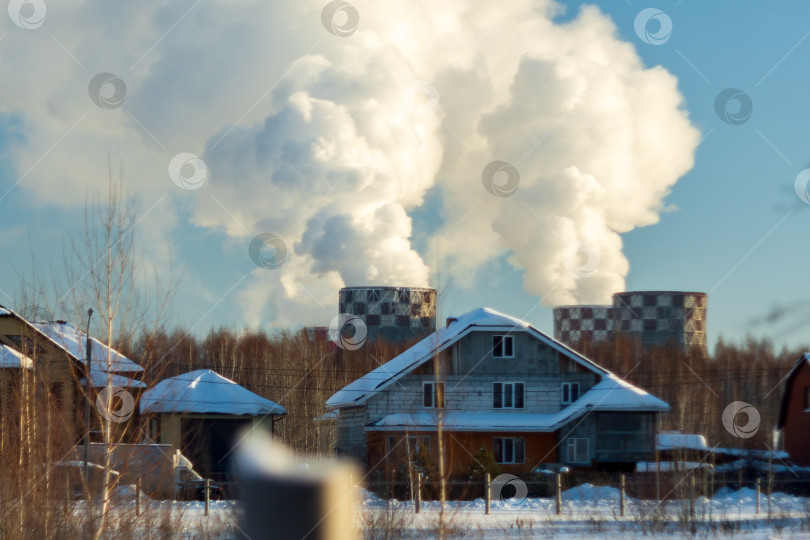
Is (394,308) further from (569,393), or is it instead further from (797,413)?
(569,393)

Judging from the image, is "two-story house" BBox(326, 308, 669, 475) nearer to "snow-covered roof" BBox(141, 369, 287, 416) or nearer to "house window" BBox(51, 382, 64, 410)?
"snow-covered roof" BBox(141, 369, 287, 416)

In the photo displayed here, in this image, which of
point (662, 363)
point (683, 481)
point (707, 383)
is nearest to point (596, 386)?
point (683, 481)

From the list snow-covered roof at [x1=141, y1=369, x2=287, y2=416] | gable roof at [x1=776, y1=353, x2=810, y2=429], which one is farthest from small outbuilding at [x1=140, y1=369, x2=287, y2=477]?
gable roof at [x1=776, y1=353, x2=810, y2=429]

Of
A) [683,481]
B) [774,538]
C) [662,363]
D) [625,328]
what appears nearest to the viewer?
[774,538]

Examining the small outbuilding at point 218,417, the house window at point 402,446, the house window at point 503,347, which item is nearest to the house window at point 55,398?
the small outbuilding at point 218,417

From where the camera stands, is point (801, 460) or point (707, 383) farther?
point (707, 383)

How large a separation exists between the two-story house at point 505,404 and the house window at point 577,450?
4 cm

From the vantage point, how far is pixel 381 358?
7300 cm

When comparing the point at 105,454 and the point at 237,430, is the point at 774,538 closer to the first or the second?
the point at 105,454

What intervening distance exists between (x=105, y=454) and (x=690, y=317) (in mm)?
107056

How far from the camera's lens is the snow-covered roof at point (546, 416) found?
36.3 m

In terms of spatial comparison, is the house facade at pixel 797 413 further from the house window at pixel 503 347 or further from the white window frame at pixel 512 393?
the house window at pixel 503 347

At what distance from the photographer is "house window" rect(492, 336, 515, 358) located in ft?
129

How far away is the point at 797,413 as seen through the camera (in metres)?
42.6
